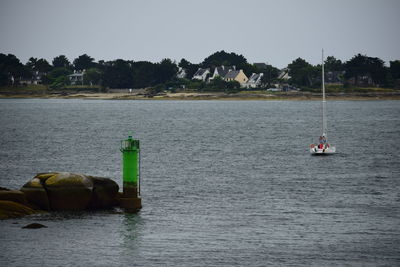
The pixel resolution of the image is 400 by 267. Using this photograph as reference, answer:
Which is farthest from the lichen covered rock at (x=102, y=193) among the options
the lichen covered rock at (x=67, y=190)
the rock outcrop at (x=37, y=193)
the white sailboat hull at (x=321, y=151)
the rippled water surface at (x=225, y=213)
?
the white sailboat hull at (x=321, y=151)

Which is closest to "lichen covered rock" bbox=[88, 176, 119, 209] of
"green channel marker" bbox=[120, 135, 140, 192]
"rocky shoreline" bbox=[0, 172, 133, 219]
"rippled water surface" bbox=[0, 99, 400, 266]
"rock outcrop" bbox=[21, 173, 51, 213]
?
"rocky shoreline" bbox=[0, 172, 133, 219]

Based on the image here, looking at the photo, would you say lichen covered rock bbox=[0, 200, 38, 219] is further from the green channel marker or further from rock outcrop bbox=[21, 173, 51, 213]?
the green channel marker

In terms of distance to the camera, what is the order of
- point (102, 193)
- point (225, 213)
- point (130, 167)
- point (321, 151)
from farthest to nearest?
point (321, 151)
point (225, 213)
point (102, 193)
point (130, 167)

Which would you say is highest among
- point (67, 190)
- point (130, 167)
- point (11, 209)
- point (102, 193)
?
point (130, 167)

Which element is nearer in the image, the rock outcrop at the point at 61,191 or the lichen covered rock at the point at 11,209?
the lichen covered rock at the point at 11,209

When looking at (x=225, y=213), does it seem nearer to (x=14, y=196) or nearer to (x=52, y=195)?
(x=52, y=195)

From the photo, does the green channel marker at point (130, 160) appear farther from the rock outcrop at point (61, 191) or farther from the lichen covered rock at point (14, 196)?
the lichen covered rock at point (14, 196)

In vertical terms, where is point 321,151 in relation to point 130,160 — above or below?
below

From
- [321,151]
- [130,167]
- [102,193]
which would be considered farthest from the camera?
[321,151]

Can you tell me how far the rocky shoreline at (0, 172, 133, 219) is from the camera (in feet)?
123

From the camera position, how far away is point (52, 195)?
125 feet

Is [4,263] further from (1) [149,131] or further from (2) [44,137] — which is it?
(1) [149,131]

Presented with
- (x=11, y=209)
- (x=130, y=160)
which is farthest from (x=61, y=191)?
(x=130, y=160)

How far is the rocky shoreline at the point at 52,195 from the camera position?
37.3 m
